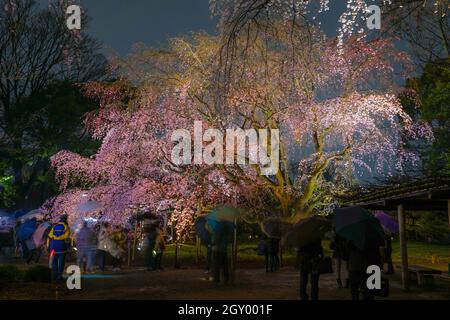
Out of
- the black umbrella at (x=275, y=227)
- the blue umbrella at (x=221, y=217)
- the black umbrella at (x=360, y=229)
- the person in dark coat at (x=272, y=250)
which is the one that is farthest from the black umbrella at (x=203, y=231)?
the black umbrella at (x=360, y=229)

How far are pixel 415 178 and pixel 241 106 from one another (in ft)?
30.8

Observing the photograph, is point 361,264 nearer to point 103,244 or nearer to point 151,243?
point 151,243

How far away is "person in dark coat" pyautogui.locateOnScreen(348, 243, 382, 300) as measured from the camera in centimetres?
798

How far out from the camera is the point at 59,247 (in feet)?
39.4

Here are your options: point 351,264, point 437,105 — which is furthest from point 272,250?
point 437,105

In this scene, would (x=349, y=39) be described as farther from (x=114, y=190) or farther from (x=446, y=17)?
(x=114, y=190)

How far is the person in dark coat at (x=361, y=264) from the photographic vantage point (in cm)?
798

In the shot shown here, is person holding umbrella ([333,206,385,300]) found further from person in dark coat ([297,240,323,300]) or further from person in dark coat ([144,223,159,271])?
person in dark coat ([144,223,159,271])

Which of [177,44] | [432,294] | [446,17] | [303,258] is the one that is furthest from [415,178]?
[177,44]

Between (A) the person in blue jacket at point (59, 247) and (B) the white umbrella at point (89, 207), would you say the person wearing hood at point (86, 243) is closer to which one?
(A) the person in blue jacket at point (59, 247)

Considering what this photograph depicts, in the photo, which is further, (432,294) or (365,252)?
(432,294)

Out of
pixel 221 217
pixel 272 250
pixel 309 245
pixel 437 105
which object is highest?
pixel 437 105

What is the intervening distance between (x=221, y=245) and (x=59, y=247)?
440cm
